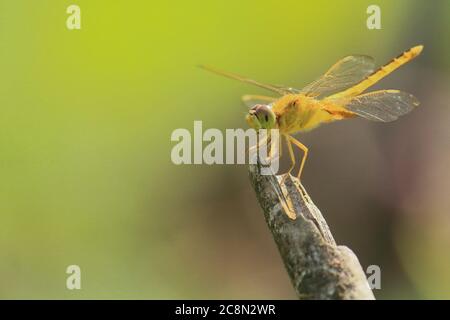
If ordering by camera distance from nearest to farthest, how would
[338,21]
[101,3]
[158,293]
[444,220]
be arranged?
1. [158,293]
2. [444,220]
3. [101,3]
4. [338,21]

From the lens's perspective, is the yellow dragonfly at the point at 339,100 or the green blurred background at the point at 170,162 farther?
the green blurred background at the point at 170,162

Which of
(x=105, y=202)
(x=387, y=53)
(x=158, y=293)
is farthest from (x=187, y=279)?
(x=387, y=53)

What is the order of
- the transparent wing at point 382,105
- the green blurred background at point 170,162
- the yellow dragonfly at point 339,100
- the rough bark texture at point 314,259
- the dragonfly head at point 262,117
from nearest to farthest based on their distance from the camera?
the rough bark texture at point 314,259 → the dragonfly head at point 262,117 → the yellow dragonfly at point 339,100 → the transparent wing at point 382,105 → the green blurred background at point 170,162

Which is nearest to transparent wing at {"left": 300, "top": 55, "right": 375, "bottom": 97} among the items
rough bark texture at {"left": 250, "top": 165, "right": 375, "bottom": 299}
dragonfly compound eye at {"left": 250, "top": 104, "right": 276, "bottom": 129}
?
dragonfly compound eye at {"left": 250, "top": 104, "right": 276, "bottom": 129}

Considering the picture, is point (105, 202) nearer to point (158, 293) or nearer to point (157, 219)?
point (157, 219)

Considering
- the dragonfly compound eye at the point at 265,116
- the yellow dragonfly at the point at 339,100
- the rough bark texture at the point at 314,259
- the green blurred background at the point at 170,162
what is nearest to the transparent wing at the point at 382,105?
the yellow dragonfly at the point at 339,100

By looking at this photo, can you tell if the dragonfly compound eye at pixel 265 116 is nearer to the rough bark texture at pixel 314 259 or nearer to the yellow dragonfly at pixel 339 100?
the yellow dragonfly at pixel 339 100

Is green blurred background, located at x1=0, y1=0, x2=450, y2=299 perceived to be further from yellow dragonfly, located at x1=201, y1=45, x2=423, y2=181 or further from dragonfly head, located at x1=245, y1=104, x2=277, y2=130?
dragonfly head, located at x1=245, y1=104, x2=277, y2=130
